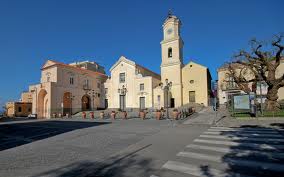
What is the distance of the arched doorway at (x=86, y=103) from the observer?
146 feet

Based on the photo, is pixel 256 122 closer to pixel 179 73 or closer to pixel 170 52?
pixel 179 73

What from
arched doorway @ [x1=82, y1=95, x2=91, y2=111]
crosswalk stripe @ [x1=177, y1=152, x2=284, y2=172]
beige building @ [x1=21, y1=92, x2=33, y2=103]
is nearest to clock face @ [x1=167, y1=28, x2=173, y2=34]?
arched doorway @ [x1=82, y1=95, x2=91, y2=111]

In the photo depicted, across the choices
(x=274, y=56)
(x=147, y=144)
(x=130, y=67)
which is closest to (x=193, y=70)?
(x=130, y=67)

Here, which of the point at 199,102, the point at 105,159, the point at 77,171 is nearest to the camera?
the point at 77,171

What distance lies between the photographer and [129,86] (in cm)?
4084

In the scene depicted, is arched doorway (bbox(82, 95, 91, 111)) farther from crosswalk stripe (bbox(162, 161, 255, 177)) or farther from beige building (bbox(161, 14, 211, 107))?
crosswalk stripe (bbox(162, 161, 255, 177))

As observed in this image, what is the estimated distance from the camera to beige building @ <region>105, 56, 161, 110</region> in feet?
126

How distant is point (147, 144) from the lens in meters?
8.92

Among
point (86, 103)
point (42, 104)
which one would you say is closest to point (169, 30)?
point (86, 103)

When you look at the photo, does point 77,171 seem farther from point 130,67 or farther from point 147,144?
point 130,67

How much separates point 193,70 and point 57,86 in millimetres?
25536

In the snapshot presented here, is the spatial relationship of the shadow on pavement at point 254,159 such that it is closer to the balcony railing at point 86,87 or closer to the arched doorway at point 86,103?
the balcony railing at point 86,87

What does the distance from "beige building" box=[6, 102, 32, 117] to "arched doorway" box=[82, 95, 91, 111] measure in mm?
18151

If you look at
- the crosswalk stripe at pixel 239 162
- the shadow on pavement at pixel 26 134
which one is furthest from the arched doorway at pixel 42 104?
the crosswalk stripe at pixel 239 162
